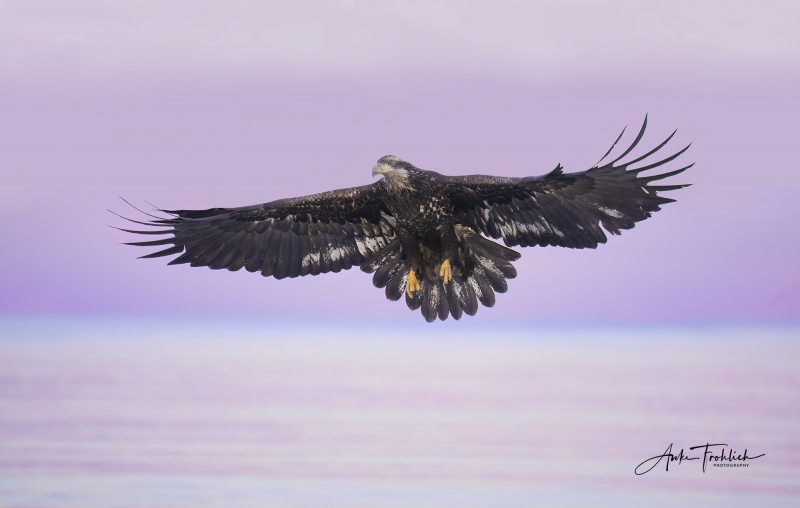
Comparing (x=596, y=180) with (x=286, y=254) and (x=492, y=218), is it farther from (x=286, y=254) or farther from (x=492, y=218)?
(x=286, y=254)

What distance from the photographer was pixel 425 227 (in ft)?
37.0

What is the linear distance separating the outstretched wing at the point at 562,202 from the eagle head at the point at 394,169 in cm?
38

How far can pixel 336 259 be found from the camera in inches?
472

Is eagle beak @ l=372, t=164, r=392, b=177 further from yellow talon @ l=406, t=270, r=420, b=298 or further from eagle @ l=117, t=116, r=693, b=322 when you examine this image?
yellow talon @ l=406, t=270, r=420, b=298

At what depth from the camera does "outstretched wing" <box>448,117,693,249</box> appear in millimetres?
10586

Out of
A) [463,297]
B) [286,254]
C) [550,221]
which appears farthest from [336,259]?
[550,221]

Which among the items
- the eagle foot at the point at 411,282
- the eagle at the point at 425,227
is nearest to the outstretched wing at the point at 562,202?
the eagle at the point at 425,227

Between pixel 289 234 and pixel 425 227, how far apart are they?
1352 mm

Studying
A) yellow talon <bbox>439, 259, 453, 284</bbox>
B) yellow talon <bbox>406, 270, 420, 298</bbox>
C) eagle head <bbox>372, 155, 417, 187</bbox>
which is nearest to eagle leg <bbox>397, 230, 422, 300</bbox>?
yellow talon <bbox>406, 270, 420, 298</bbox>

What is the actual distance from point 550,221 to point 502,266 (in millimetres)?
605

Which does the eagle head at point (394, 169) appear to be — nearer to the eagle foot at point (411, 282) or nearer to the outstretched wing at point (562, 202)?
the outstretched wing at point (562, 202)

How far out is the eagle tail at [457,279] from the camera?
37.3 ft

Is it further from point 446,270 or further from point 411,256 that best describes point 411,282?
point 446,270

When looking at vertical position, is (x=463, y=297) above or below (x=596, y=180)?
below
